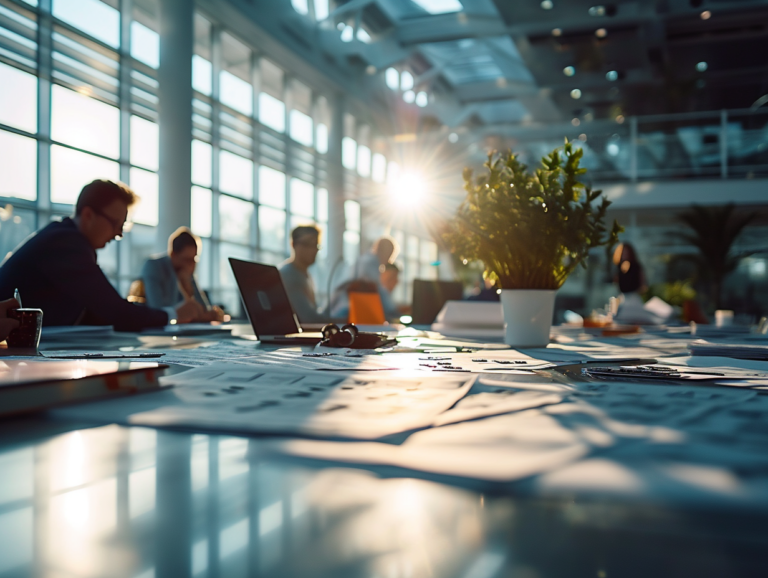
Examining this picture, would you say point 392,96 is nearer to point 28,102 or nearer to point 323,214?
point 323,214

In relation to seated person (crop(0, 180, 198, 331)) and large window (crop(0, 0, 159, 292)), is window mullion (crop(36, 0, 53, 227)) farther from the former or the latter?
seated person (crop(0, 180, 198, 331))

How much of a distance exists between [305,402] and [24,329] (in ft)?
3.12

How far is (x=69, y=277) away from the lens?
2.30 m

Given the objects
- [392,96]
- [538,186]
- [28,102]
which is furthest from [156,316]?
[392,96]

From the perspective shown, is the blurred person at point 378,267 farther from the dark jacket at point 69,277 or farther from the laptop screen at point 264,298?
the laptop screen at point 264,298

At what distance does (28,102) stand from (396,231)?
11.5 metres

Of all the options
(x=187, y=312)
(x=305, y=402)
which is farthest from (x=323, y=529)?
(x=187, y=312)

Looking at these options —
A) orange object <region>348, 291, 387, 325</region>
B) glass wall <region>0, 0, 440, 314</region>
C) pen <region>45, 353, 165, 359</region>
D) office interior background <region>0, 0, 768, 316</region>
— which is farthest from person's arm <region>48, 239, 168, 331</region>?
glass wall <region>0, 0, 440, 314</region>

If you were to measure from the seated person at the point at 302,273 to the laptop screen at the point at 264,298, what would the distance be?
4.00ft

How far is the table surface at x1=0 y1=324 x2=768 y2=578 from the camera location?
0.29 meters

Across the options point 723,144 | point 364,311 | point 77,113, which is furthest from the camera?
point 723,144

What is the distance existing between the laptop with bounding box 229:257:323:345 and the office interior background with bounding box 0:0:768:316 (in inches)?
143

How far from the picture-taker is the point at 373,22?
11414 mm

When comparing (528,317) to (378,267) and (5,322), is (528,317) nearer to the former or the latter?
(5,322)
